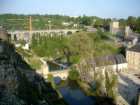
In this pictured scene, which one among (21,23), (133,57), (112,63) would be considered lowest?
(112,63)

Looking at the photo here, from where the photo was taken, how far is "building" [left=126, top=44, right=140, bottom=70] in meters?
17.6

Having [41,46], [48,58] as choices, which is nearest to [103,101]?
[48,58]

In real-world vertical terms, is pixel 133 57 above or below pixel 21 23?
below

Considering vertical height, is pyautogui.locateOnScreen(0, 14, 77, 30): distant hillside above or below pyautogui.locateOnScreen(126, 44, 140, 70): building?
above

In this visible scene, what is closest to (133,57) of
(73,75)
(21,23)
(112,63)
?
(112,63)

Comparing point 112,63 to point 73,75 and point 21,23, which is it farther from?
point 21,23

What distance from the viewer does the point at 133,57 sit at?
17.8m

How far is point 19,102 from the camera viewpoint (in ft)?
14.1

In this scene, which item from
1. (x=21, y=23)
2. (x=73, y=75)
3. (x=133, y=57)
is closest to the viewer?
(x=73, y=75)

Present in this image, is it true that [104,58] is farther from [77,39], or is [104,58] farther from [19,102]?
[19,102]

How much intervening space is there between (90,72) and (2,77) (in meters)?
10.4

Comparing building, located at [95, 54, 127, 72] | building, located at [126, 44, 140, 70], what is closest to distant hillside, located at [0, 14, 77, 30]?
building, located at [95, 54, 127, 72]

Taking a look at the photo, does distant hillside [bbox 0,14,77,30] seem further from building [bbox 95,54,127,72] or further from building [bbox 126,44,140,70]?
building [bbox 126,44,140,70]

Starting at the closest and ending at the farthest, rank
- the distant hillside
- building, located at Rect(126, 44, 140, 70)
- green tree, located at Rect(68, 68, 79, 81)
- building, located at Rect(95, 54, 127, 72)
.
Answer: green tree, located at Rect(68, 68, 79, 81) → building, located at Rect(95, 54, 127, 72) → building, located at Rect(126, 44, 140, 70) → the distant hillside
